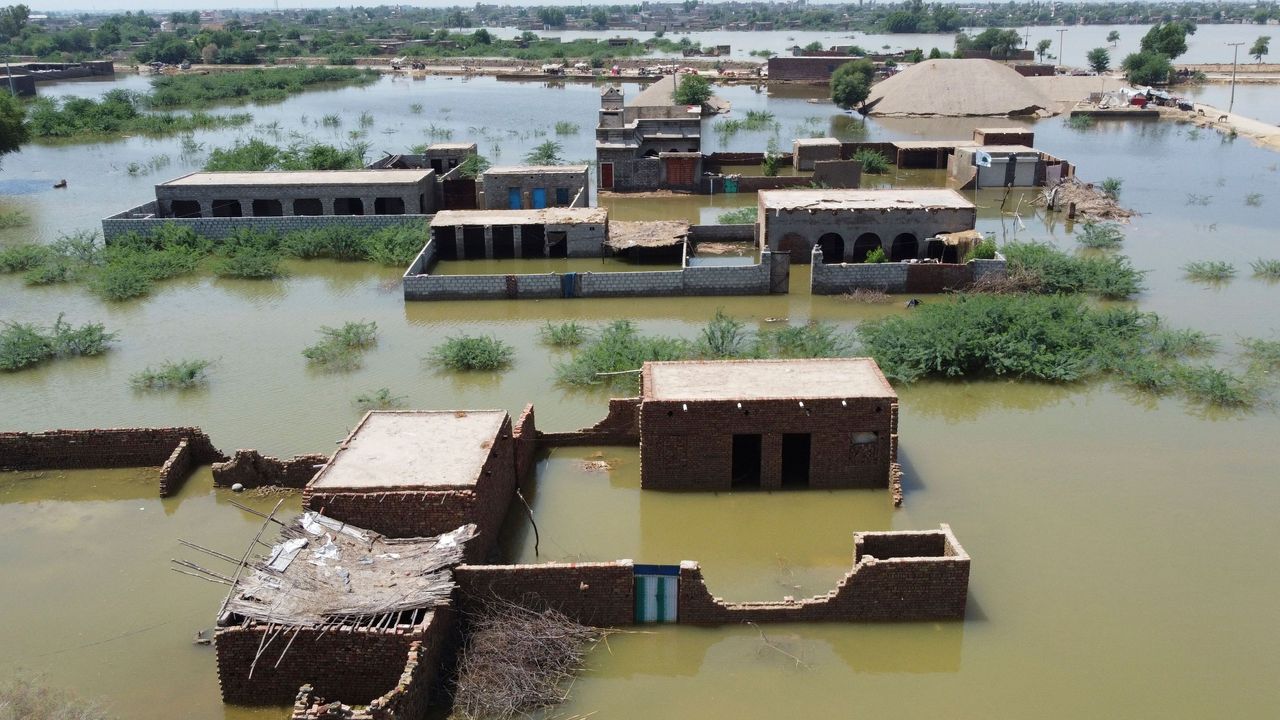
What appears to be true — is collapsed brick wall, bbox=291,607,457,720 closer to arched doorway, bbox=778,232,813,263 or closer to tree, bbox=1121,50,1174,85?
arched doorway, bbox=778,232,813,263

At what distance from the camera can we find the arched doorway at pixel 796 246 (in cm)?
2881

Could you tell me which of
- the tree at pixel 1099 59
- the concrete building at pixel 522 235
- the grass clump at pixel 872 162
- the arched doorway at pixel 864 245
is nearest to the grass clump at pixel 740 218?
the arched doorway at pixel 864 245

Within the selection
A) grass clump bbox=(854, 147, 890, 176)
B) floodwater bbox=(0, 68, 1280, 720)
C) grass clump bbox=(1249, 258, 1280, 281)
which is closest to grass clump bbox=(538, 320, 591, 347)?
floodwater bbox=(0, 68, 1280, 720)

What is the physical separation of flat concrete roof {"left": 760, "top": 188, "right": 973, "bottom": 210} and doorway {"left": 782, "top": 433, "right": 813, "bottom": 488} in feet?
44.0

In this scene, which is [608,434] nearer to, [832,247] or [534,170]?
[832,247]

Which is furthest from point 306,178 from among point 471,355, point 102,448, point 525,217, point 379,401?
point 102,448

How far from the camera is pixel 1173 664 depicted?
11.9 meters

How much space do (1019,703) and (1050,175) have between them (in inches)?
1351

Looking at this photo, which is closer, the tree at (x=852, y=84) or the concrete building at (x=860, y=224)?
the concrete building at (x=860, y=224)

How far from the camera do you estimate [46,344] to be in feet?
74.4

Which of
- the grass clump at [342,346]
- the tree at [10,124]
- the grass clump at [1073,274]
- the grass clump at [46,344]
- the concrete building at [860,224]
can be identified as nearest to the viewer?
the grass clump at [342,346]

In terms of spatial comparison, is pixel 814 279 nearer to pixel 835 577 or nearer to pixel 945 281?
pixel 945 281

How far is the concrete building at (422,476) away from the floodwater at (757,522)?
1318mm

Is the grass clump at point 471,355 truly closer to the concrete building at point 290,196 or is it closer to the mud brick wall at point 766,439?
the mud brick wall at point 766,439
